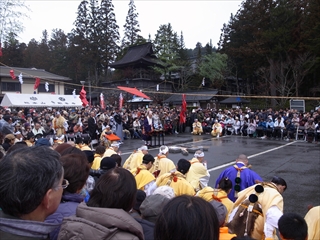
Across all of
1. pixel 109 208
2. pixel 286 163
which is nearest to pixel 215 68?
pixel 286 163

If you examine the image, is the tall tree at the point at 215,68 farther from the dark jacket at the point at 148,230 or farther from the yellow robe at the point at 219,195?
the dark jacket at the point at 148,230

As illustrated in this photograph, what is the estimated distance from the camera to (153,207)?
2.45m

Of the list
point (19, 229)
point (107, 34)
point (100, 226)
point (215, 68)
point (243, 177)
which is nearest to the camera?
point (19, 229)

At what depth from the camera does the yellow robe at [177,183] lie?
4.36 meters

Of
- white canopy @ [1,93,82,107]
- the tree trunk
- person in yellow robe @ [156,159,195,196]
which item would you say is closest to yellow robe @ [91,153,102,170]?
person in yellow robe @ [156,159,195,196]

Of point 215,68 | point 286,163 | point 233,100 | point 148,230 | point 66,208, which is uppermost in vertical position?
point 215,68

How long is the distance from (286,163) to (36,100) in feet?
70.0

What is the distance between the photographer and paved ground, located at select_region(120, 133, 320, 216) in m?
6.91

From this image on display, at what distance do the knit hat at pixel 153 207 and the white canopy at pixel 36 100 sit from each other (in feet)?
76.4

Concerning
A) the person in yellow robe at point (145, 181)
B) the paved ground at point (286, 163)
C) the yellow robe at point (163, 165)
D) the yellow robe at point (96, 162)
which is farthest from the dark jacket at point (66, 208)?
the paved ground at point (286, 163)

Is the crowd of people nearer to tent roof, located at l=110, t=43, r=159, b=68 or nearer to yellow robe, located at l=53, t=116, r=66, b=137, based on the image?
yellow robe, located at l=53, t=116, r=66, b=137

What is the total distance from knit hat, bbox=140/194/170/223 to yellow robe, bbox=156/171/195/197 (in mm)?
1856

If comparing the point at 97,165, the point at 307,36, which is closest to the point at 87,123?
the point at 97,165

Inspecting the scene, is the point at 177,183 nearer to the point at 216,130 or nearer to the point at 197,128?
the point at 216,130
